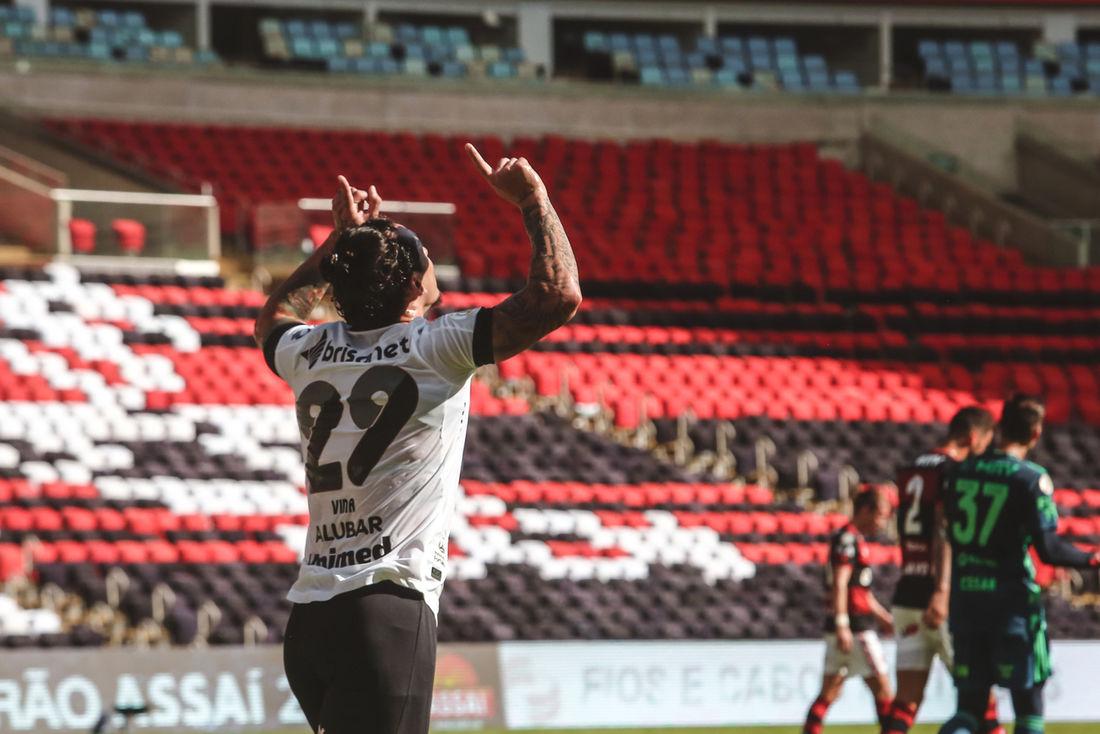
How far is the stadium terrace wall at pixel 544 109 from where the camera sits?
93.9 ft

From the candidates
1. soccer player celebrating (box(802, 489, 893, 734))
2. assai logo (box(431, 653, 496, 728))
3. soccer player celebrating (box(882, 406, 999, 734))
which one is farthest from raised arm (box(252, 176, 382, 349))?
assai logo (box(431, 653, 496, 728))

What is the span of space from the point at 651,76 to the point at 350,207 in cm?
2789

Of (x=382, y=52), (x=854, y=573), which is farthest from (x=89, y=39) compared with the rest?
(x=854, y=573)

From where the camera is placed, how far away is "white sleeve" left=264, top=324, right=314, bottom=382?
445 cm

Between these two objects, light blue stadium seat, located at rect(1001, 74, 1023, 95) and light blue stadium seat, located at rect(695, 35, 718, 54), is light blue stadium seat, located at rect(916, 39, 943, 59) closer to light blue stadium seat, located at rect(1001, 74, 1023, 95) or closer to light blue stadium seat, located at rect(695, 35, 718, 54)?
light blue stadium seat, located at rect(1001, 74, 1023, 95)

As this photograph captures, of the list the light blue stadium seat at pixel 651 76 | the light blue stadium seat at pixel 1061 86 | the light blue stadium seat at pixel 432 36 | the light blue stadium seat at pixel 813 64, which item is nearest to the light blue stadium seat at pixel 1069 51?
the light blue stadium seat at pixel 1061 86

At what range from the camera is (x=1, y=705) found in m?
12.1

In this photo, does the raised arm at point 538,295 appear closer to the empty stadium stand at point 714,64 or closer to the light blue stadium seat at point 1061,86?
the empty stadium stand at point 714,64

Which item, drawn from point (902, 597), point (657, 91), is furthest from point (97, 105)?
point (902, 597)

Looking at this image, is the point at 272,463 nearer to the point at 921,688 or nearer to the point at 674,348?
the point at 674,348

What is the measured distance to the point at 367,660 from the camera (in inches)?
160

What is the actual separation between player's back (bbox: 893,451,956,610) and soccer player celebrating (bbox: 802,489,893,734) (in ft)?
2.54

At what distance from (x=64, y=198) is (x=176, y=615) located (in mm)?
7629

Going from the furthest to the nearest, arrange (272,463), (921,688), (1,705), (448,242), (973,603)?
A: (448,242) < (272,463) < (1,705) < (921,688) < (973,603)
